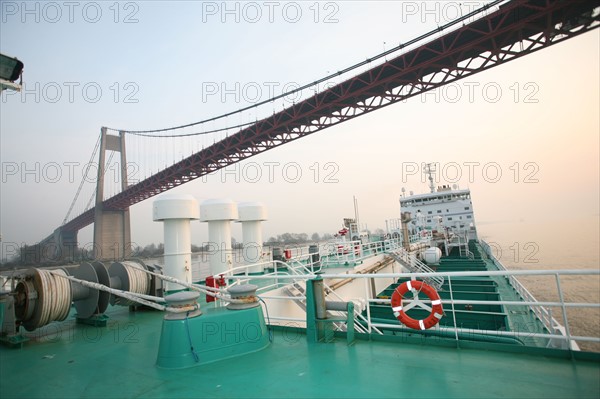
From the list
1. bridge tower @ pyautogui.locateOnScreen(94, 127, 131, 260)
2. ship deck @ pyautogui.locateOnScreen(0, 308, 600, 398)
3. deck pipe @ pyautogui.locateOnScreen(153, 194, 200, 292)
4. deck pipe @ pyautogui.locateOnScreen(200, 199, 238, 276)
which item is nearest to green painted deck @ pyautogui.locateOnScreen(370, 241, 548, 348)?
ship deck @ pyautogui.locateOnScreen(0, 308, 600, 398)

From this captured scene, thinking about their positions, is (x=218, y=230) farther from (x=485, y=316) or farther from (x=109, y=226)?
(x=109, y=226)

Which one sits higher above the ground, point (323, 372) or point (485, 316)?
point (323, 372)

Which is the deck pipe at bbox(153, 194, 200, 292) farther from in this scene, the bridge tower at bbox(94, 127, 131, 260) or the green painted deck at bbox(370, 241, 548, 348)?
the bridge tower at bbox(94, 127, 131, 260)

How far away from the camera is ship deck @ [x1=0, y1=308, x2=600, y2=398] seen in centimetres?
307

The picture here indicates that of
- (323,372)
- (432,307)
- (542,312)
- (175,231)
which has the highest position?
(175,231)

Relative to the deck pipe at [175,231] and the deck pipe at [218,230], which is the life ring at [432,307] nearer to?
the deck pipe at [175,231]

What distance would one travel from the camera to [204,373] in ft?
12.3

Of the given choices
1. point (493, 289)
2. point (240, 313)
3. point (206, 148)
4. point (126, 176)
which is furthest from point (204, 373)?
point (126, 176)

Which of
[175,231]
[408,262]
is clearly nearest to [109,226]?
[408,262]

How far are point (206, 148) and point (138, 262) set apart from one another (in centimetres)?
3188

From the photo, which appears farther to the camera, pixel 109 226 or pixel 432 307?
pixel 109 226

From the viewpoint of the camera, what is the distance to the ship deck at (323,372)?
3070 mm

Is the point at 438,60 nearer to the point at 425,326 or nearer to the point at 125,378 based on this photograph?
the point at 425,326

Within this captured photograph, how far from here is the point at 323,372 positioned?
3.58 metres
